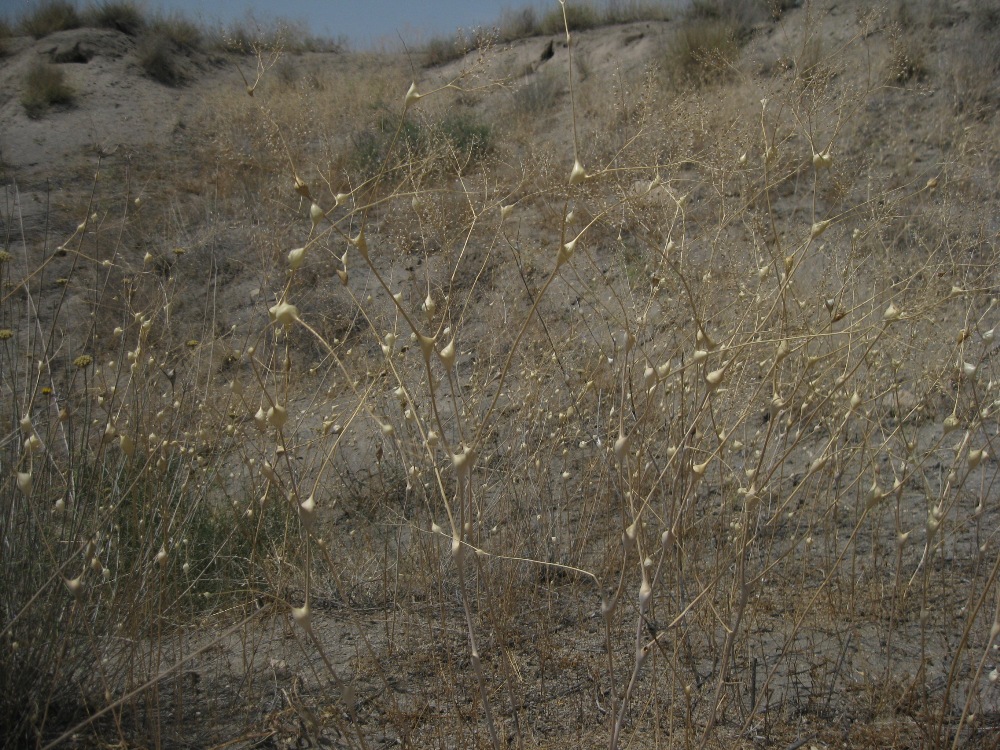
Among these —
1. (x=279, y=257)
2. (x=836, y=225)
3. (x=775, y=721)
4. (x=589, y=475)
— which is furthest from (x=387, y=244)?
(x=775, y=721)

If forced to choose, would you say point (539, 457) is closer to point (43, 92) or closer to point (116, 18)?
point (43, 92)

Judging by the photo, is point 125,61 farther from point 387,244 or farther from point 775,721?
point 775,721

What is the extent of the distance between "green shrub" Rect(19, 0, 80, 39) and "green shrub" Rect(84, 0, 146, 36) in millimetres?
247

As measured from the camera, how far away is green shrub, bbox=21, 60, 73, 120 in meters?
8.54

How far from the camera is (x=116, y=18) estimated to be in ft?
36.4

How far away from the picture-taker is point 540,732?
5.49 ft

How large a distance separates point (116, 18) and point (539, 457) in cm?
1173

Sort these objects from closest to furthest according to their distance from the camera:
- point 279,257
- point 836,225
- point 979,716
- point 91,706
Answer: point 979,716 < point 91,706 < point 836,225 < point 279,257

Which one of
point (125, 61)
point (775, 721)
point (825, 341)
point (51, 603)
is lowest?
point (775, 721)

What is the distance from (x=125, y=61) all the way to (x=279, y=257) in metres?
6.72

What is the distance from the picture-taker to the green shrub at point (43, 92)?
28.0ft

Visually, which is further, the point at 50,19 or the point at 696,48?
the point at 50,19

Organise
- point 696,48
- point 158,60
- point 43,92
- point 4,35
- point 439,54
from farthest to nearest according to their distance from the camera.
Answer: point 439,54, point 4,35, point 158,60, point 43,92, point 696,48

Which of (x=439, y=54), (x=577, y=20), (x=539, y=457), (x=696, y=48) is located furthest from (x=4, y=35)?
(x=539, y=457)
